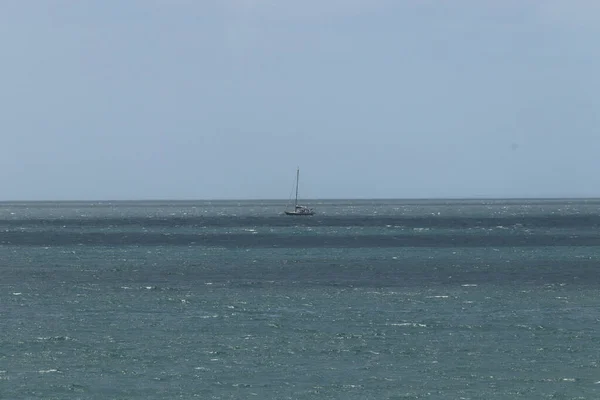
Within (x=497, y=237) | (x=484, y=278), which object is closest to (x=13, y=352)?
(x=484, y=278)

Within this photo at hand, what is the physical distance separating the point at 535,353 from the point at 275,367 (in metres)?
11.0

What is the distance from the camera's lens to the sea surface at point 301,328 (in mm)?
36344

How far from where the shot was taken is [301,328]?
48.9 metres

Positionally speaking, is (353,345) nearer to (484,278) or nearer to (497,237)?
(484,278)

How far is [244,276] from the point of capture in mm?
78500

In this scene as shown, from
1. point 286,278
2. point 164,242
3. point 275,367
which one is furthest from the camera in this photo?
point 164,242

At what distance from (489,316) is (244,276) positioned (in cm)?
2902

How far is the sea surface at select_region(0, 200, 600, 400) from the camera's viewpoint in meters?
36.3

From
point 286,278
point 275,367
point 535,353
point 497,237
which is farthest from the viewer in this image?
point 497,237

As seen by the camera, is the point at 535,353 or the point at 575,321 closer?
the point at 535,353

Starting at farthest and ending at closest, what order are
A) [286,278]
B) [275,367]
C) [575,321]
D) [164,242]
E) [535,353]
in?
[164,242] < [286,278] < [575,321] < [535,353] < [275,367]

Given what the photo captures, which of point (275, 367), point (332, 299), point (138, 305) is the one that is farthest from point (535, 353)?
point (138, 305)

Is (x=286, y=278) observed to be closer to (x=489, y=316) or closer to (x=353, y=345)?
(x=489, y=316)

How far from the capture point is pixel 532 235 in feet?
493
